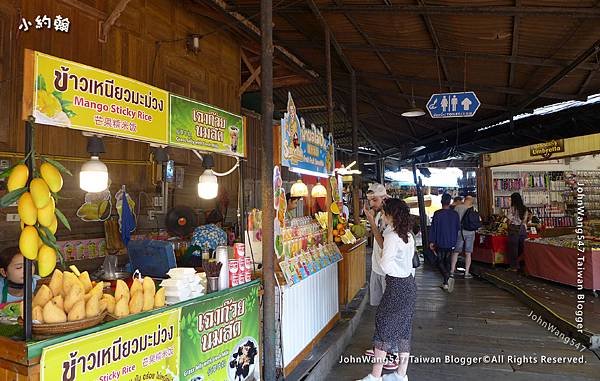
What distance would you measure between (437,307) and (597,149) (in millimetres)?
4714

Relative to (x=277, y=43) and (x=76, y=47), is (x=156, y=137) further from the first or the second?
(x=277, y=43)

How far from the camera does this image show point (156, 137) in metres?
2.83

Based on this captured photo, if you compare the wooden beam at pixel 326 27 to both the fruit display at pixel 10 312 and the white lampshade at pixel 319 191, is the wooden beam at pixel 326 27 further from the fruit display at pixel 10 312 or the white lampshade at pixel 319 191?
the fruit display at pixel 10 312

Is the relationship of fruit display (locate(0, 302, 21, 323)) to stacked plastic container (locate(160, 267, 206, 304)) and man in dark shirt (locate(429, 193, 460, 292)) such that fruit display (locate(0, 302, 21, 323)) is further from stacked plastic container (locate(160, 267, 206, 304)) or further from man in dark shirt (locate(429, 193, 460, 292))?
man in dark shirt (locate(429, 193, 460, 292))

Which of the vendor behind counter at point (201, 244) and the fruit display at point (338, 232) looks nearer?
the vendor behind counter at point (201, 244)

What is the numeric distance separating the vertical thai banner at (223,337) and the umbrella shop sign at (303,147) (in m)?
1.48

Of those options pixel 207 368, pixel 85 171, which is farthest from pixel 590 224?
pixel 85 171

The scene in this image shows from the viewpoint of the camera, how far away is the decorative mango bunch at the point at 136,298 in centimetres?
250

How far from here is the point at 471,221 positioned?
364 inches

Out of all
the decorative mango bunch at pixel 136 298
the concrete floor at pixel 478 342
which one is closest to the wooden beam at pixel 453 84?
the concrete floor at pixel 478 342

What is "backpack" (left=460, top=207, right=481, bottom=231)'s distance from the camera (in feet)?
30.2

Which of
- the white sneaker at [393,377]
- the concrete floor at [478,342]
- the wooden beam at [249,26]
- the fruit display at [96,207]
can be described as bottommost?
the concrete floor at [478,342]

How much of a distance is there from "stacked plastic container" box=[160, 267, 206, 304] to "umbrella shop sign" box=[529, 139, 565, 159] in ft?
27.1

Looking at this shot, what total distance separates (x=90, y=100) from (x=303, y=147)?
A: 2888 mm
